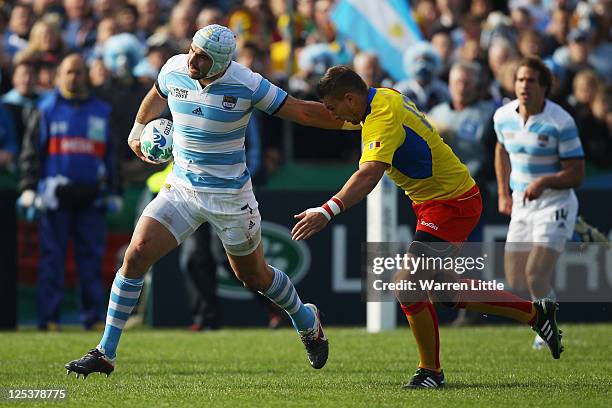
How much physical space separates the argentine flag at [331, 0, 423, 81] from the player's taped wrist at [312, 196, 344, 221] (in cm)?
881

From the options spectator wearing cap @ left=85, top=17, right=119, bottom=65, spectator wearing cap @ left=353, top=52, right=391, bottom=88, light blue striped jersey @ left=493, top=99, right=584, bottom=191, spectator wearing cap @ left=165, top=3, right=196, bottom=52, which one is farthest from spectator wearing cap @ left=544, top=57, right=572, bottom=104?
spectator wearing cap @ left=85, top=17, right=119, bottom=65

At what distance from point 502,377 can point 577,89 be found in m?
6.87

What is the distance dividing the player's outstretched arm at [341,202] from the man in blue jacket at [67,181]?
6.07 metres

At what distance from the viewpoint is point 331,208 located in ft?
27.2

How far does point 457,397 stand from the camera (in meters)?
8.68

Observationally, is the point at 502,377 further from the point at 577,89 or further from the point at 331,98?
the point at 577,89

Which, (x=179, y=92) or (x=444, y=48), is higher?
Answer: (x=444, y=48)

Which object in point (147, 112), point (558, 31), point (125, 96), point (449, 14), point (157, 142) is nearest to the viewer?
point (157, 142)

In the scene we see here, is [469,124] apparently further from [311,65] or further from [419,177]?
[419,177]

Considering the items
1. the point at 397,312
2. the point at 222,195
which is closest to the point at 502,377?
the point at 222,195

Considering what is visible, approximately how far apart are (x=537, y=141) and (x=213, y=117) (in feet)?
11.5

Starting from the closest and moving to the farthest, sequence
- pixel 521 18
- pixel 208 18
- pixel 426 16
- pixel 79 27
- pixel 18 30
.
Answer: pixel 208 18, pixel 18 30, pixel 79 27, pixel 521 18, pixel 426 16

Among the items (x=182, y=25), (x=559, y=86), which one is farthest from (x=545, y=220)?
(x=182, y=25)

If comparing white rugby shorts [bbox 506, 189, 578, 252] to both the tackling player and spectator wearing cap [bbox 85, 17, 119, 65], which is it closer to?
the tackling player
